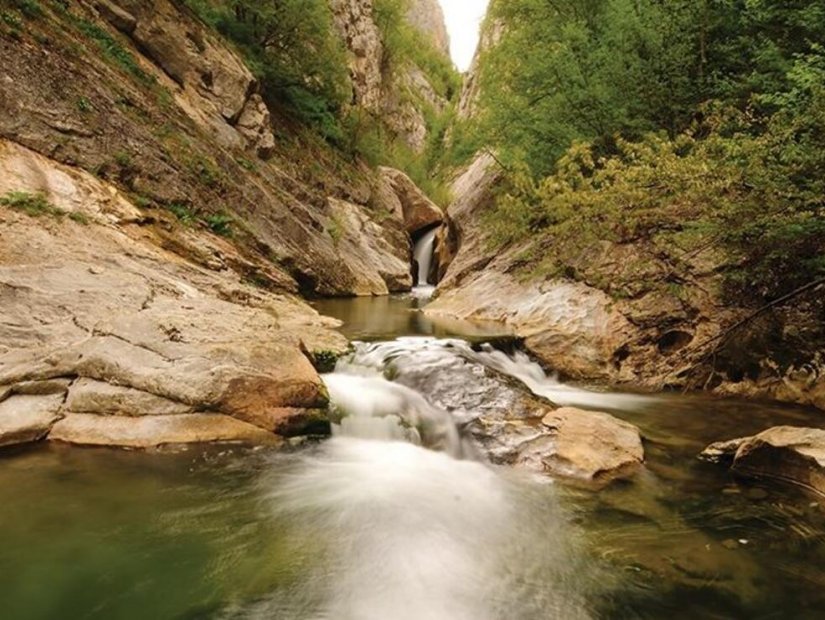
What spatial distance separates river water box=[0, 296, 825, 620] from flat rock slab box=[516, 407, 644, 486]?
0.21 meters

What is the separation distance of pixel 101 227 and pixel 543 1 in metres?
14.5

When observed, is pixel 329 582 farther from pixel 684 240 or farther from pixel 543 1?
pixel 543 1

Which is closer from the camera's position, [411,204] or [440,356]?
[440,356]

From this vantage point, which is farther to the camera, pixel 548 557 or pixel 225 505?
pixel 225 505

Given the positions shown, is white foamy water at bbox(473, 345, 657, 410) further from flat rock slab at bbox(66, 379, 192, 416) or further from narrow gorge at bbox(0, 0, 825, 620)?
flat rock slab at bbox(66, 379, 192, 416)

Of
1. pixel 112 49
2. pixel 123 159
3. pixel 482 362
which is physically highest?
pixel 112 49

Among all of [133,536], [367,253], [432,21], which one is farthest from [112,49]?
[432,21]

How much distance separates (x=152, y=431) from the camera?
4605 mm

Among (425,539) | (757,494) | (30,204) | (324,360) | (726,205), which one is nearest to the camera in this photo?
(425,539)

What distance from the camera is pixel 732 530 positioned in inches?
149

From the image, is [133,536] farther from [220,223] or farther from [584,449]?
[220,223]

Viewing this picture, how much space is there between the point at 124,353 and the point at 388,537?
127 inches

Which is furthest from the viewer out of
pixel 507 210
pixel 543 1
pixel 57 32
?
pixel 543 1

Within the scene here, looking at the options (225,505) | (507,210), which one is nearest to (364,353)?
(225,505)
